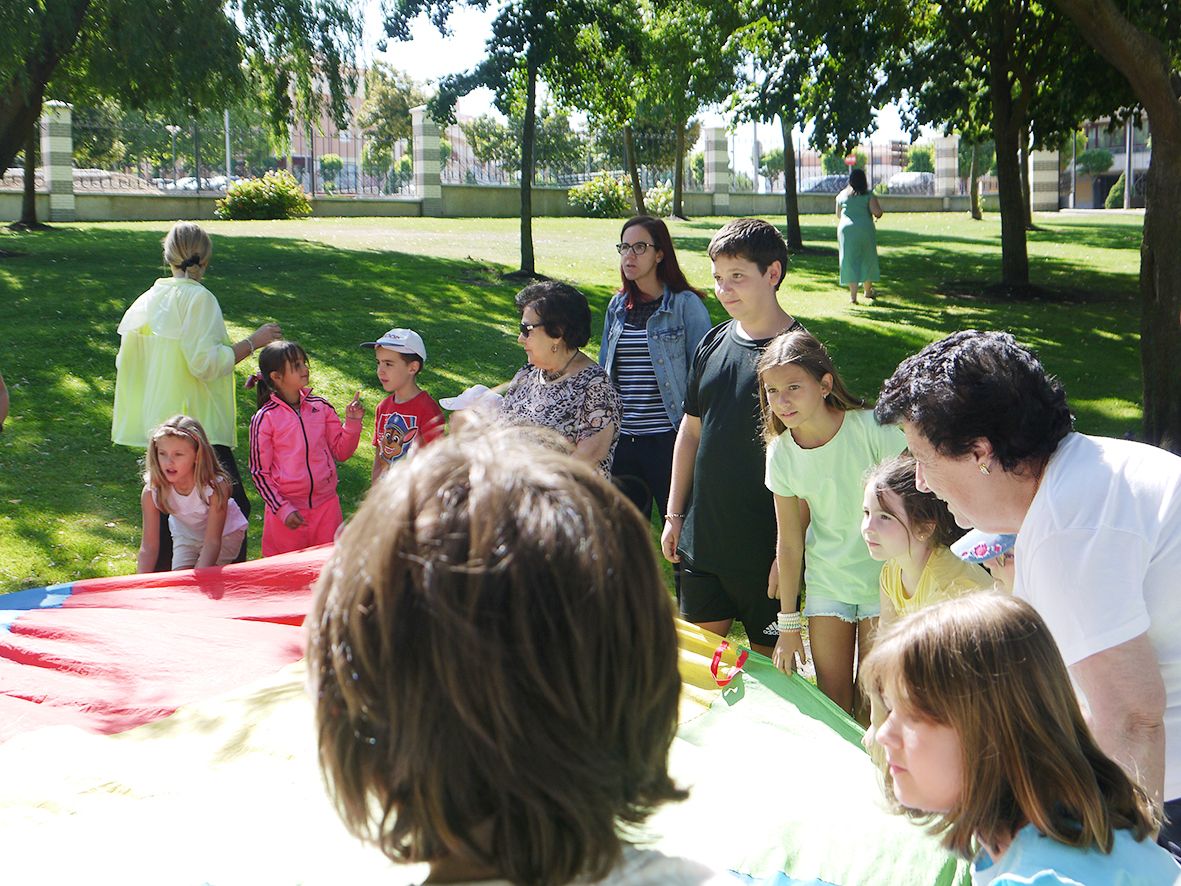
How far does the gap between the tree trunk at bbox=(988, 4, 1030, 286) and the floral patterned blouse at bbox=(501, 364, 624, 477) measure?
13.1 metres

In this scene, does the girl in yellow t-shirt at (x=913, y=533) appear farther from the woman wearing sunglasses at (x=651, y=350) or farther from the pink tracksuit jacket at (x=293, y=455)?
the pink tracksuit jacket at (x=293, y=455)

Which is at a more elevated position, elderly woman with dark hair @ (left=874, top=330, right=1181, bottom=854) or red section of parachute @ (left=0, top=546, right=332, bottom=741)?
elderly woman with dark hair @ (left=874, top=330, right=1181, bottom=854)

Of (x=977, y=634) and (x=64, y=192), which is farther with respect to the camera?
(x=64, y=192)

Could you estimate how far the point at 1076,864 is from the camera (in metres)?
1.91

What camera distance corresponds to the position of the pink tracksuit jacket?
6.25 metres

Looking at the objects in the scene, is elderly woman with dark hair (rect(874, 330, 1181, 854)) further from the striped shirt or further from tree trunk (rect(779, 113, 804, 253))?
tree trunk (rect(779, 113, 804, 253))

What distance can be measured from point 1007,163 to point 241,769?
618 inches

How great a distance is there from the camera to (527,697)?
118cm

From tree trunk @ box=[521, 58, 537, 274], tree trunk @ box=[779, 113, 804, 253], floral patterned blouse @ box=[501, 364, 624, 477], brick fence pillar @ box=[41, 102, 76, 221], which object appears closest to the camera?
floral patterned blouse @ box=[501, 364, 624, 477]

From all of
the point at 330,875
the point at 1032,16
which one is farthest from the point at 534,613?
the point at 1032,16

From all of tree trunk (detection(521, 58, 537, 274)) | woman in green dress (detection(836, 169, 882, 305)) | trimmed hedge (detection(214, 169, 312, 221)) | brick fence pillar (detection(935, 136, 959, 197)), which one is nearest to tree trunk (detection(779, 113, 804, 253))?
woman in green dress (detection(836, 169, 882, 305))

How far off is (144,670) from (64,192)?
2606 cm

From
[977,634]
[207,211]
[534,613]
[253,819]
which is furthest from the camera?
[207,211]

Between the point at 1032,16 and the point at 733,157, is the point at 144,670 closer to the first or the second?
the point at 1032,16
